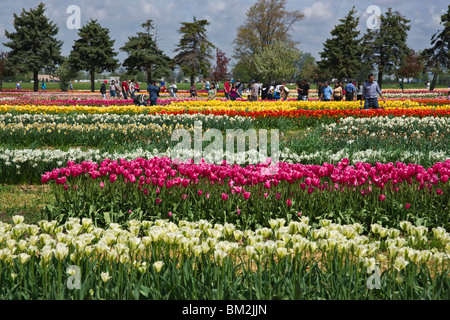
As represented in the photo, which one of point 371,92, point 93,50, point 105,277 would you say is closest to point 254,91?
point 371,92

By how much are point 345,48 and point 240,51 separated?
48.1ft

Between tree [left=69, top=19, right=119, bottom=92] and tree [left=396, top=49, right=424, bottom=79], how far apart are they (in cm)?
3225

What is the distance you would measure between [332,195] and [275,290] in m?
2.37

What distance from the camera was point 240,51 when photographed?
185 feet

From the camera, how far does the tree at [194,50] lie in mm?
51812

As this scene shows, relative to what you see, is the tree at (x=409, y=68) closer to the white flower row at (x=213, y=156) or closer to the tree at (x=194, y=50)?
the tree at (x=194, y=50)

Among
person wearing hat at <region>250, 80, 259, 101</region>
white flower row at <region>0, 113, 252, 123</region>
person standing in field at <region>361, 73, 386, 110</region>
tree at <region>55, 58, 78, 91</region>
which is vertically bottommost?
white flower row at <region>0, 113, 252, 123</region>

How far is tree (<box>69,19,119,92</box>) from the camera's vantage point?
4347 centimetres

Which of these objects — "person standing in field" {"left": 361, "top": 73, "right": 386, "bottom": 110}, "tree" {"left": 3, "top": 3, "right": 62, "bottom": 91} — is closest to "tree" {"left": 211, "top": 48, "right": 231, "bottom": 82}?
"tree" {"left": 3, "top": 3, "right": 62, "bottom": 91}

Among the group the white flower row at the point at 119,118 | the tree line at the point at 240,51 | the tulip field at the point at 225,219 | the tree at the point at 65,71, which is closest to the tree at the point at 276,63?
the tree line at the point at 240,51

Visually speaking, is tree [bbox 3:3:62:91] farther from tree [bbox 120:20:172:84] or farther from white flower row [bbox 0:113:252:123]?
white flower row [bbox 0:113:252:123]
